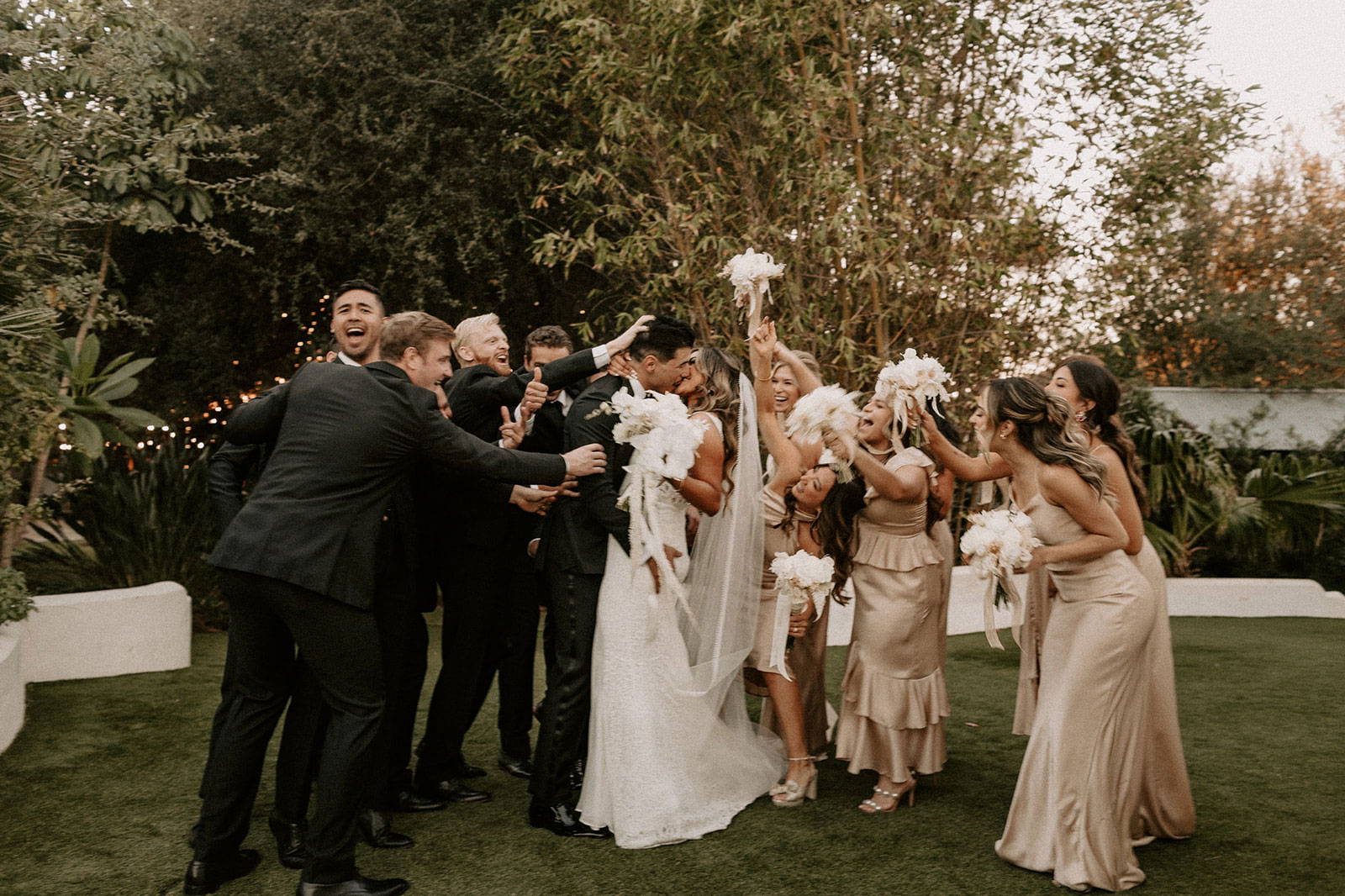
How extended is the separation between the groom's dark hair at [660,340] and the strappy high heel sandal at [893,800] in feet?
6.49

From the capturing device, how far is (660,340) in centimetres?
416

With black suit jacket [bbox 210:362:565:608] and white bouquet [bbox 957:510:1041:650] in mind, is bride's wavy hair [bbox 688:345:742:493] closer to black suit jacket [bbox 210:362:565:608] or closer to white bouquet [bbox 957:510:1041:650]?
white bouquet [bbox 957:510:1041:650]

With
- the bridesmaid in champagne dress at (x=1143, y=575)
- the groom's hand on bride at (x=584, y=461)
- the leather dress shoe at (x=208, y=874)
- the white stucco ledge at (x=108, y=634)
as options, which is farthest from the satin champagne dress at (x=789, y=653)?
the white stucco ledge at (x=108, y=634)

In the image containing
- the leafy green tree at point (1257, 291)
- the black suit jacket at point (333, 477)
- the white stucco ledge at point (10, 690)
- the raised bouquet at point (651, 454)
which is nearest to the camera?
the black suit jacket at point (333, 477)

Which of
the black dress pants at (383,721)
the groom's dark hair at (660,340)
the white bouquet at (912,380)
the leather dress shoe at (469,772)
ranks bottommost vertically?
the leather dress shoe at (469,772)

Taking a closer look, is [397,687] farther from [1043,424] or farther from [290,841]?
[1043,424]

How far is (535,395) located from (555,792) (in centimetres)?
155

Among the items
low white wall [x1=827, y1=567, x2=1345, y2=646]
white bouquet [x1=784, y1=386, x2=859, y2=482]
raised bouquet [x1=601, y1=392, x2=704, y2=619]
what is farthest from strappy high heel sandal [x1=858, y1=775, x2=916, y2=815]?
low white wall [x1=827, y1=567, x2=1345, y2=646]

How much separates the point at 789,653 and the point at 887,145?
4261 mm

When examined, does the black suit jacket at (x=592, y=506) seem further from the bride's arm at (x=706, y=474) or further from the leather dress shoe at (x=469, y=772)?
the leather dress shoe at (x=469, y=772)

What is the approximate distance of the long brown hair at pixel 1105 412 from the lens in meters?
4.19

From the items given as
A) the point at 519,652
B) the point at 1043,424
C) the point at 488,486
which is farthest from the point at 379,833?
the point at 1043,424

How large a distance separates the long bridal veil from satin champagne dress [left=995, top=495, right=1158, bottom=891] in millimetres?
1155

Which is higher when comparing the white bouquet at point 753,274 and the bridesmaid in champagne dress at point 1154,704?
the white bouquet at point 753,274
